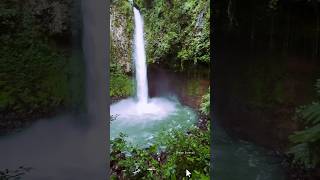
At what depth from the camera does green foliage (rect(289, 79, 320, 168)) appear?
2.86 metres

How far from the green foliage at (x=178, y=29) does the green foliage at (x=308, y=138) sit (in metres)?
1.70

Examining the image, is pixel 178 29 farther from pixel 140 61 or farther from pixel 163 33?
pixel 140 61

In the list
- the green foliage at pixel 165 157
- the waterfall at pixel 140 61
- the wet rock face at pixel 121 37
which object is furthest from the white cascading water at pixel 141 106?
the green foliage at pixel 165 157

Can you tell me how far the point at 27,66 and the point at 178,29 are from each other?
7.91ft

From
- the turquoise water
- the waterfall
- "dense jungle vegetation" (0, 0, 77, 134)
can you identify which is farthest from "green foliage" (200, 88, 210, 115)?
"dense jungle vegetation" (0, 0, 77, 134)

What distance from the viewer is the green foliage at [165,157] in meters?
4.39

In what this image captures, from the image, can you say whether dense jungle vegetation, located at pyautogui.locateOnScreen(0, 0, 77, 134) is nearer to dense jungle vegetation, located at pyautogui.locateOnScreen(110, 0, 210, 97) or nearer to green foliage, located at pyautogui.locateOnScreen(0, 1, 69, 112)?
green foliage, located at pyautogui.locateOnScreen(0, 1, 69, 112)

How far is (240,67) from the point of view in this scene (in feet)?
10.8

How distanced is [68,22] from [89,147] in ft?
2.58

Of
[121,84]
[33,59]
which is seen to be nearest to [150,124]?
[121,84]

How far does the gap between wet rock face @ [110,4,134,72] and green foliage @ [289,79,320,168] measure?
2.04 meters

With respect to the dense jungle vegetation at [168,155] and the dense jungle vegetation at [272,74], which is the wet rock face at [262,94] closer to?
the dense jungle vegetation at [272,74]

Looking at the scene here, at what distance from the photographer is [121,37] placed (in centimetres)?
454

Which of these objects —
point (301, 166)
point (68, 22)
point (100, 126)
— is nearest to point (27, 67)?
point (68, 22)
